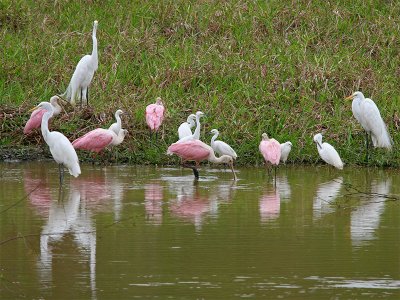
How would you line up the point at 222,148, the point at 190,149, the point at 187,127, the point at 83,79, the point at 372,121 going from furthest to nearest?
1. the point at 83,79
2. the point at 372,121
3. the point at 187,127
4. the point at 222,148
5. the point at 190,149

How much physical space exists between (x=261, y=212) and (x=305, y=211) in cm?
44

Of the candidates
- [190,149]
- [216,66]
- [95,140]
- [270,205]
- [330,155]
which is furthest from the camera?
[216,66]

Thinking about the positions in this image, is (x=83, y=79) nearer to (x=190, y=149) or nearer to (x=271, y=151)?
(x=190, y=149)

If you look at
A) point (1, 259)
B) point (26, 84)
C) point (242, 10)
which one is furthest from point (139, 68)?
point (1, 259)

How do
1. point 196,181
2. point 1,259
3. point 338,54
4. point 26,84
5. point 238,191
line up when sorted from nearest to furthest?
point 1,259 < point 238,191 < point 196,181 < point 26,84 < point 338,54

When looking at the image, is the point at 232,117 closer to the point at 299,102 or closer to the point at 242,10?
the point at 299,102

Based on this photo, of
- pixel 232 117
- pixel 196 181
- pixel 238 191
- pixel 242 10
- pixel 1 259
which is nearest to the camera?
pixel 1 259

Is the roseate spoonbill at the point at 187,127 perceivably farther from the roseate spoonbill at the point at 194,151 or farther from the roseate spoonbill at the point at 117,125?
the roseate spoonbill at the point at 194,151

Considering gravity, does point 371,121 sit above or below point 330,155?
above

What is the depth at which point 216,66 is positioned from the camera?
18766 millimetres

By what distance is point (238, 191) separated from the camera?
12703mm

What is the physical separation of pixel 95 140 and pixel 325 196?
368cm

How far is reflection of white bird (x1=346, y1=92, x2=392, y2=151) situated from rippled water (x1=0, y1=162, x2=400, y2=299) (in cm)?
124

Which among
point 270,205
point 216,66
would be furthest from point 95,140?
point 216,66
